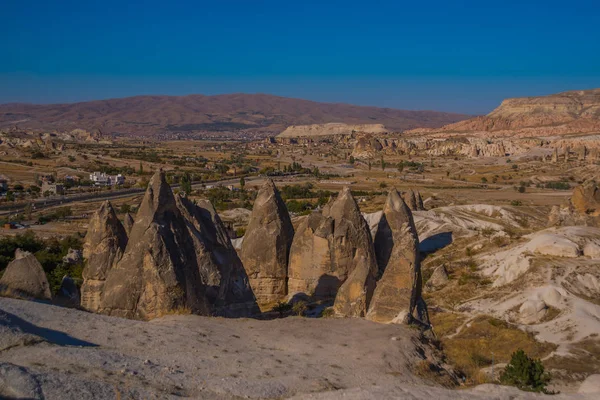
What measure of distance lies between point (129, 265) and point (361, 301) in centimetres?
466

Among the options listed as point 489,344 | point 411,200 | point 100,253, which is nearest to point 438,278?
point 489,344

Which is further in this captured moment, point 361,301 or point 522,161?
point 522,161

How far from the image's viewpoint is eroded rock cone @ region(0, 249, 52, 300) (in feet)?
36.2

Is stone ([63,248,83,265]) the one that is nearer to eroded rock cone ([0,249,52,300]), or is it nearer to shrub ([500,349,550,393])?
eroded rock cone ([0,249,52,300])

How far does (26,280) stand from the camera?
11203 mm

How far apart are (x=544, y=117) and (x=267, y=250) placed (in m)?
136

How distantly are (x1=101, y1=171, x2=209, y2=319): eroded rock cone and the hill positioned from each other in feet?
384

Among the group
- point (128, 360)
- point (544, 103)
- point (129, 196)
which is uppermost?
point (544, 103)

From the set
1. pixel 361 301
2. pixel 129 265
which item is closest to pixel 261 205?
pixel 361 301

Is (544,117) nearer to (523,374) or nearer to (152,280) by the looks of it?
(523,374)

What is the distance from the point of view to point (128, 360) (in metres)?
7.55

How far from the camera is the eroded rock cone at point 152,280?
10.3 metres

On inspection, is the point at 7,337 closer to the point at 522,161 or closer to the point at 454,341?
the point at 454,341

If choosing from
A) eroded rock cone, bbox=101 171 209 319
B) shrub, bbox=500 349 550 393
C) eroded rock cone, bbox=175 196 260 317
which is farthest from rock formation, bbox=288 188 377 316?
shrub, bbox=500 349 550 393
